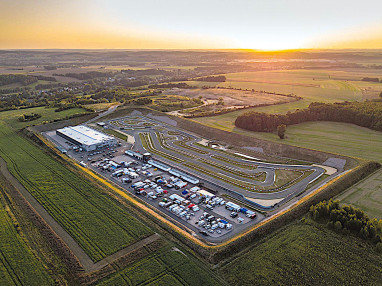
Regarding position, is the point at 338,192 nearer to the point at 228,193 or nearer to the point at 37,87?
the point at 228,193

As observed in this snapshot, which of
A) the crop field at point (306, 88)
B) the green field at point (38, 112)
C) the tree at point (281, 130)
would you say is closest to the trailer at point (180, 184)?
the tree at point (281, 130)

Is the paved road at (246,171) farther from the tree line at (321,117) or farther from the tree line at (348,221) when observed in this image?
the tree line at (321,117)

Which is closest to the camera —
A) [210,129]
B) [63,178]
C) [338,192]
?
[338,192]

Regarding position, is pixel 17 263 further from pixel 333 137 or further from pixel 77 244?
pixel 333 137

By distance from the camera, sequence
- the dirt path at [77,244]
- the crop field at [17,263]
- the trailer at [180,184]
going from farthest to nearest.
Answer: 1. the trailer at [180,184]
2. the dirt path at [77,244]
3. the crop field at [17,263]

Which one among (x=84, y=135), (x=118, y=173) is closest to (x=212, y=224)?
(x=118, y=173)

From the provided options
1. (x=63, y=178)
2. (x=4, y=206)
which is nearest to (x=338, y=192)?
(x=63, y=178)

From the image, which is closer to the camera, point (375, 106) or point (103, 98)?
point (375, 106)

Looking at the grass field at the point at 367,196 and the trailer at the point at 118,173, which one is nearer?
the grass field at the point at 367,196
